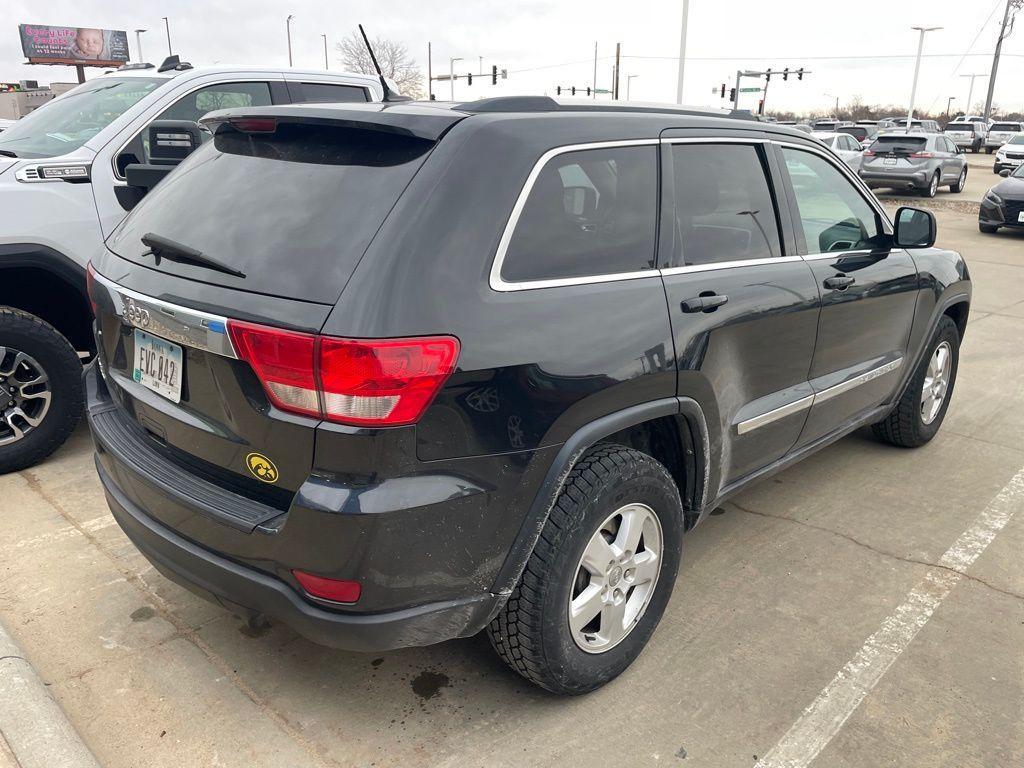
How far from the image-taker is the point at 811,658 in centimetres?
283

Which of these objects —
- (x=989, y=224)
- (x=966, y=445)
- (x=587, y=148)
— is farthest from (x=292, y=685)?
(x=989, y=224)

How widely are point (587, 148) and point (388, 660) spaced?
5.93ft

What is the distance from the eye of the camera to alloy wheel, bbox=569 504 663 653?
2463 millimetres

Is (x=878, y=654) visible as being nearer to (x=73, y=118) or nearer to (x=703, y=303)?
(x=703, y=303)

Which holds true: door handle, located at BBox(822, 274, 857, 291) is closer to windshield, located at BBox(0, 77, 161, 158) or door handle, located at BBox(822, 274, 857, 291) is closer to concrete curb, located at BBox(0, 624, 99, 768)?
concrete curb, located at BBox(0, 624, 99, 768)

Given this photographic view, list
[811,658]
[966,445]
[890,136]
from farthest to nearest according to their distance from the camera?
[890,136] < [966,445] < [811,658]

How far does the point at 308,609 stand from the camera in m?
2.11

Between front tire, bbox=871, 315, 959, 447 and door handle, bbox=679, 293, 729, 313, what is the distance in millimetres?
2169

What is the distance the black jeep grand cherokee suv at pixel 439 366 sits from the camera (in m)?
1.99

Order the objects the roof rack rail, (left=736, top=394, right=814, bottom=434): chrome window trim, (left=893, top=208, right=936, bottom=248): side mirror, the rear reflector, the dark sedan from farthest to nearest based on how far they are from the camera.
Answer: the dark sedan → (left=893, top=208, right=936, bottom=248): side mirror → (left=736, top=394, right=814, bottom=434): chrome window trim → the roof rack rail → the rear reflector

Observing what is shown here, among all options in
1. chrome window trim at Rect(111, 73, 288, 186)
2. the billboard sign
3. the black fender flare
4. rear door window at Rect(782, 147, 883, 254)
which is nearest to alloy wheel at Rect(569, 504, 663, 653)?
the black fender flare

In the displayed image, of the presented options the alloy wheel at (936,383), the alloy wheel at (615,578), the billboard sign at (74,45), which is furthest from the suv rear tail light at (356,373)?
the billboard sign at (74,45)

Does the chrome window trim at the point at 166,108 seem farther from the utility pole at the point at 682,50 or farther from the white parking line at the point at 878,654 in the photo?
the utility pole at the point at 682,50

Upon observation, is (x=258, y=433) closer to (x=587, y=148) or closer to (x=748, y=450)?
(x=587, y=148)
